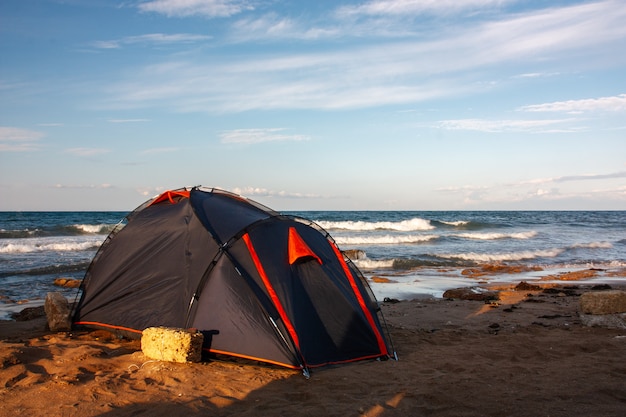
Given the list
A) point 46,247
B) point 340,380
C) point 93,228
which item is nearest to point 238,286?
point 340,380

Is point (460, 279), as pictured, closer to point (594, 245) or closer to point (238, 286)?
point (238, 286)

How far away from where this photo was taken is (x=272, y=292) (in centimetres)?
650

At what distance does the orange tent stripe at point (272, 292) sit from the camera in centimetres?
625

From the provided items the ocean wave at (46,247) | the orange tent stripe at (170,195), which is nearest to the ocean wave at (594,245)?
the orange tent stripe at (170,195)

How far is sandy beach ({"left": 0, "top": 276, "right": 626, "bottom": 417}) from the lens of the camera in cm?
496

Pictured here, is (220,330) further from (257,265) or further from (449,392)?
(449,392)

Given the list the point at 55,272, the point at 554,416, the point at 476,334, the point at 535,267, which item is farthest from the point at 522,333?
the point at 55,272

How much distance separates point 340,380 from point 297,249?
71.9 inches

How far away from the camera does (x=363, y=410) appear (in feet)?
16.3

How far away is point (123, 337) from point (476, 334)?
5.73 metres

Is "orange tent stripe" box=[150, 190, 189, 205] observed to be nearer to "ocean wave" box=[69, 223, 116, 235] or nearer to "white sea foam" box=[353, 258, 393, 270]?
"white sea foam" box=[353, 258, 393, 270]

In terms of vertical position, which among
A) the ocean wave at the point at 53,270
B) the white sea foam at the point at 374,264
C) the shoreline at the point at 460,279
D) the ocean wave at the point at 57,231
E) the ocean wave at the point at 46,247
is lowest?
the shoreline at the point at 460,279

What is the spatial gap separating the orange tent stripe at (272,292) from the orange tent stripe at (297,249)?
16.9 inches

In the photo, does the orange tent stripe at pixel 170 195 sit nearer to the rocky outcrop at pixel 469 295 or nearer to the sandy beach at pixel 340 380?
the sandy beach at pixel 340 380
